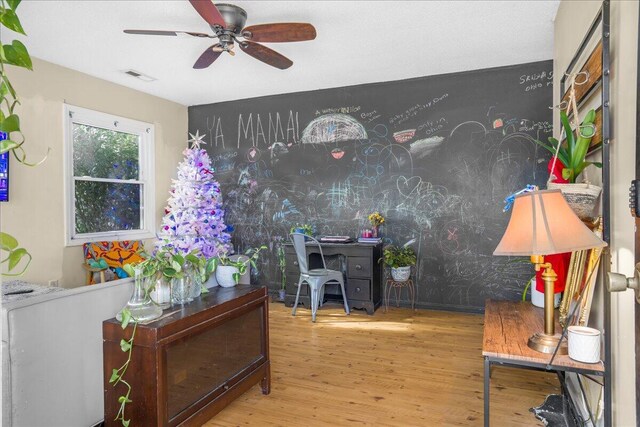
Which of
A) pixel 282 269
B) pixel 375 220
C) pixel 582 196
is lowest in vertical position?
pixel 282 269

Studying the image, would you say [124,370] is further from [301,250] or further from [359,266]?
[359,266]

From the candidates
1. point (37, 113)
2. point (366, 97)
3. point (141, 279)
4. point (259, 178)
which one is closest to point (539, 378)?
point (141, 279)

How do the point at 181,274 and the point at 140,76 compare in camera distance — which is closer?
the point at 181,274

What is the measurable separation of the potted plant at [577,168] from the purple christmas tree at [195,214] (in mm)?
3865

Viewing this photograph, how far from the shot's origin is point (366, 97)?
500 centimetres

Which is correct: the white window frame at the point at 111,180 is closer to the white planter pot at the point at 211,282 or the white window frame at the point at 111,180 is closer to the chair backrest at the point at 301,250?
the chair backrest at the point at 301,250

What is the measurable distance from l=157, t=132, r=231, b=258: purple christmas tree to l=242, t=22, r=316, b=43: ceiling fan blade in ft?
8.01

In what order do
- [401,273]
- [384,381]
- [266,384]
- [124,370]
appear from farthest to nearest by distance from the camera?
[401,273] < [384,381] < [266,384] < [124,370]

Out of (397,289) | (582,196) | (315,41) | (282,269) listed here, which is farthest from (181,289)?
(282,269)

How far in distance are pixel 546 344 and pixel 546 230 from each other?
54 cm

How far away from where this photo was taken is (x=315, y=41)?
12.3ft

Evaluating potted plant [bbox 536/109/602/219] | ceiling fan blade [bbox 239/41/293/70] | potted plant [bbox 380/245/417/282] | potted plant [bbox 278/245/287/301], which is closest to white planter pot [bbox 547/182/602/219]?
potted plant [bbox 536/109/602/219]

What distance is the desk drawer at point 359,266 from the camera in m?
4.56

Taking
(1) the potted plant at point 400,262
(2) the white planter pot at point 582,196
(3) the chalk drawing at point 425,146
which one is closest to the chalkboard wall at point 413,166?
(3) the chalk drawing at point 425,146
